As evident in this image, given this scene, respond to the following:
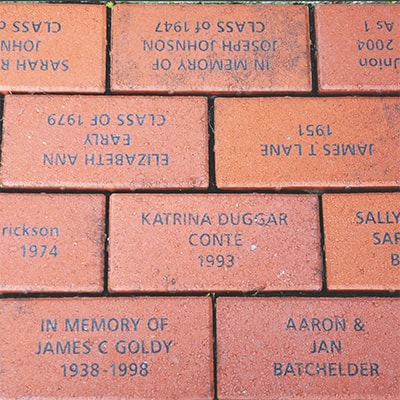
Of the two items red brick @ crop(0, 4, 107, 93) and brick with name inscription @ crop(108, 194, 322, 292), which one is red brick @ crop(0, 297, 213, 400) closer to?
brick with name inscription @ crop(108, 194, 322, 292)

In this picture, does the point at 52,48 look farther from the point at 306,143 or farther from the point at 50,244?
the point at 306,143

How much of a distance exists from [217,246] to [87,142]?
341mm

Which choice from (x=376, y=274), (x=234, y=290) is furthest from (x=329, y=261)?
(x=234, y=290)

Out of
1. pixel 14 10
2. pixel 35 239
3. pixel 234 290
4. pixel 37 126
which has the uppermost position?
pixel 14 10

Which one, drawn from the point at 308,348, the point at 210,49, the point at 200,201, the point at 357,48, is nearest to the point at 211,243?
the point at 200,201

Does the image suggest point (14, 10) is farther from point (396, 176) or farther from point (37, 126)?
point (396, 176)

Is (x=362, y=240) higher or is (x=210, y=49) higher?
(x=210, y=49)

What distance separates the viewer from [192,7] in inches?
43.6

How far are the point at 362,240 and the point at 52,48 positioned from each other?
757 millimetres

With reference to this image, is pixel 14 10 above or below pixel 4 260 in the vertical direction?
above

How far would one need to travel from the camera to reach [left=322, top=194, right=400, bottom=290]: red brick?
1.03m

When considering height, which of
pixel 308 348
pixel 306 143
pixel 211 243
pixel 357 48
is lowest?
pixel 308 348

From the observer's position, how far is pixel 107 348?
3.31 ft

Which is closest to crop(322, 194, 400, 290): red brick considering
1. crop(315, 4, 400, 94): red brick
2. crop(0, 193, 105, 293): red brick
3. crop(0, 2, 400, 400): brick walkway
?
crop(0, 2, 400, 400): brick walkway
